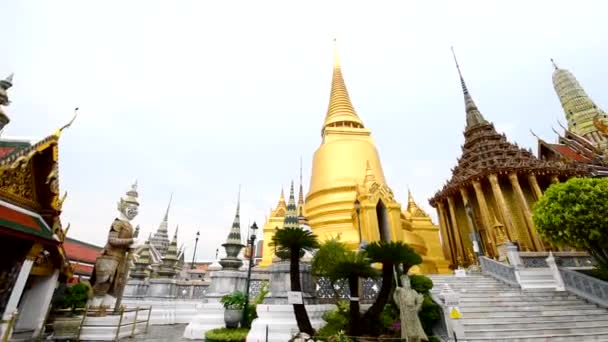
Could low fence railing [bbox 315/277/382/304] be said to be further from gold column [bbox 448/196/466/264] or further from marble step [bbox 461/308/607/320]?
gold column [bbox 448/196/466/264]

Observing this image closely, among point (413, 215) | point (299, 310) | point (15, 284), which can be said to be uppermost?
point (413, 215)

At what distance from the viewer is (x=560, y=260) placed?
35.5ft

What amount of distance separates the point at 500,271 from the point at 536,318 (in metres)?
3.18

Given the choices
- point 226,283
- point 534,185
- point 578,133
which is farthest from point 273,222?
point 578,133

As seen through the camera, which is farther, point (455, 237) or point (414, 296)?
point (455, 237)

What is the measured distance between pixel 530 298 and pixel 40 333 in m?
12.8

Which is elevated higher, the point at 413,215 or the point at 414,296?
the point at 413,215

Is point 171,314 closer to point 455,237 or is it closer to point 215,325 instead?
point 215,325

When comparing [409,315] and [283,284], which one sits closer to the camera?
[409,315]

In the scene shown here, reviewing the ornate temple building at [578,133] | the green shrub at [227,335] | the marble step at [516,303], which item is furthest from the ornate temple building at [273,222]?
the ornate temple building at [578,133]

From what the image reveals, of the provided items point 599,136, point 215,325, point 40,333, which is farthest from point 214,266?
point 599,136

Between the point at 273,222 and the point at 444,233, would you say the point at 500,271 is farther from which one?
the point at 273,222

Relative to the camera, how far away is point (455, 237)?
18.9m

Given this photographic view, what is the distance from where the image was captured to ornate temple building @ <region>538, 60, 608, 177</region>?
687 inches
